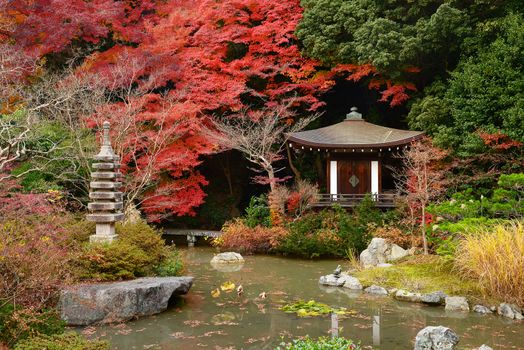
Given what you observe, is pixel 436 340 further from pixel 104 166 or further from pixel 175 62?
pixel 175 62

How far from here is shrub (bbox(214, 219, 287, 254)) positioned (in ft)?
53.2

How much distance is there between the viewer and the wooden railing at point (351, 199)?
1666cm

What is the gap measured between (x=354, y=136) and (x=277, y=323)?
1023 centimetres

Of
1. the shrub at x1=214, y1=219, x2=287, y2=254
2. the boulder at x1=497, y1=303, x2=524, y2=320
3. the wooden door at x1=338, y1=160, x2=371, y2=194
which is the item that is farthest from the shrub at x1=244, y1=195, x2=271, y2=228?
the boulder at x1=497, y1=303, x2=524, y2=320

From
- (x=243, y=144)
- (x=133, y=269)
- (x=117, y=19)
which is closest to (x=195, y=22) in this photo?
(x=117, y=19)

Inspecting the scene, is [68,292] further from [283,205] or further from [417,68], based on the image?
[417,68]

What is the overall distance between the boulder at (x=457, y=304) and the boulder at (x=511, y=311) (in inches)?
23.6

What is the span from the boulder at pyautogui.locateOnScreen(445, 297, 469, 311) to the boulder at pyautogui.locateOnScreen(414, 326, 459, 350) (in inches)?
120

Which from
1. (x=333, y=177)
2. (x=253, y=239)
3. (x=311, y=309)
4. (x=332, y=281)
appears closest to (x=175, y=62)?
(x=253, y=239)

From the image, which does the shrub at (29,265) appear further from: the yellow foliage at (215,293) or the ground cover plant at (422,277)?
the ground cover plant at (422,277)

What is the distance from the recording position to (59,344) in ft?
19.0

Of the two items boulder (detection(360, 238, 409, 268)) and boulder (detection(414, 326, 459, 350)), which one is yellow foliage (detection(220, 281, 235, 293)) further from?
boulder (detection(414, 326, 459, 350))

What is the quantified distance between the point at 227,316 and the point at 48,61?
41.2ft

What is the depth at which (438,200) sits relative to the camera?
15359 millimetres
